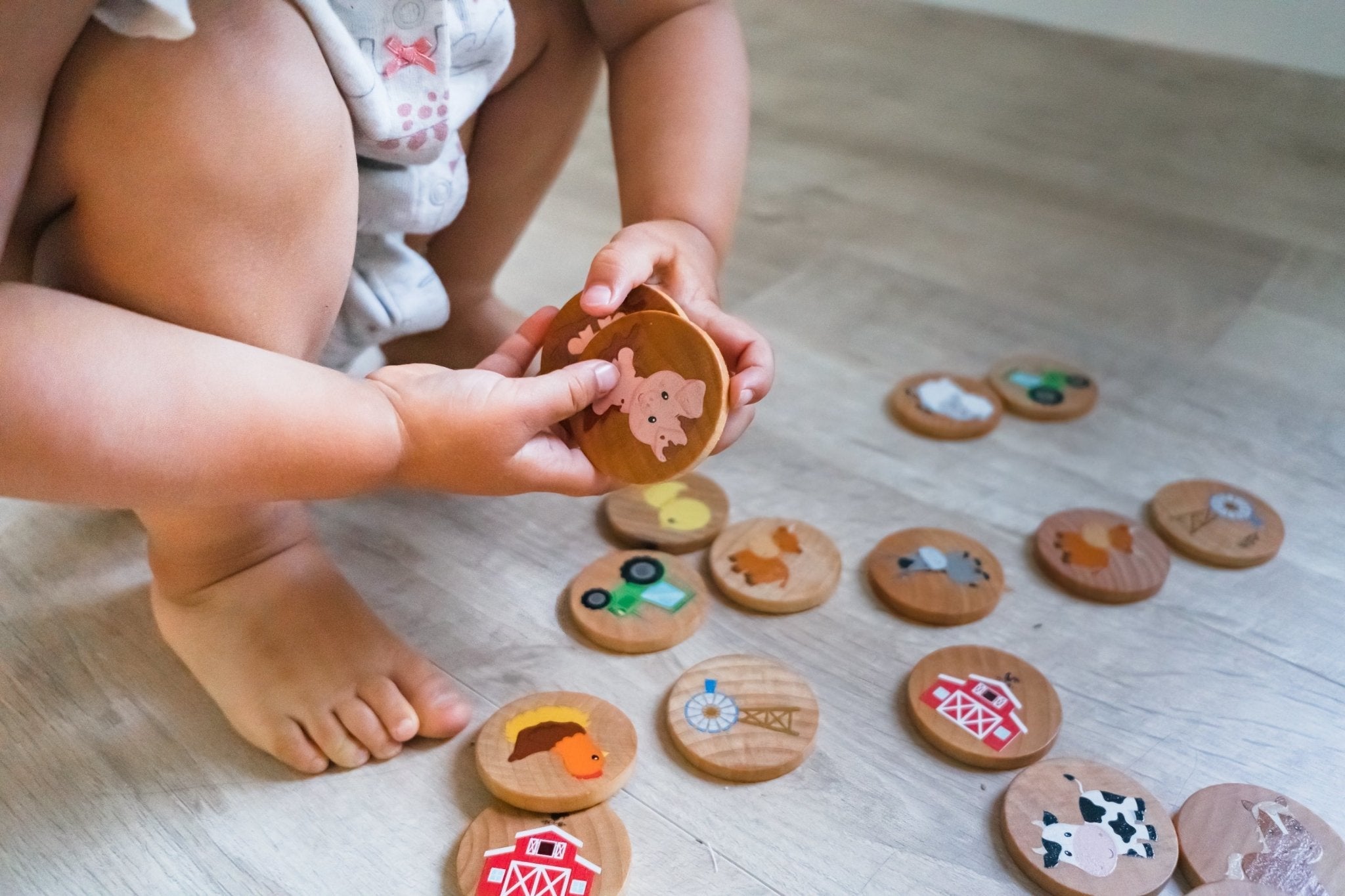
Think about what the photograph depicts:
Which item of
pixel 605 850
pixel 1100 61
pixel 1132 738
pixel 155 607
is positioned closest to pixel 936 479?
pixel 1132 738

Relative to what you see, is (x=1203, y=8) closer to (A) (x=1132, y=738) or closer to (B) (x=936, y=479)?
(B) (x=936, y=479)

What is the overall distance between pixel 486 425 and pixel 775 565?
259 millimetres

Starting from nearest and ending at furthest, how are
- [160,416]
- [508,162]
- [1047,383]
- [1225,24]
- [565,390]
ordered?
[160,416] < [565,390] < [508,162] < [1047,383] < [1225,24]

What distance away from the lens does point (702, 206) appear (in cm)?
82

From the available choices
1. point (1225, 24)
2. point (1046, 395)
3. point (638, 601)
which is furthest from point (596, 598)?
point (1225, 24)

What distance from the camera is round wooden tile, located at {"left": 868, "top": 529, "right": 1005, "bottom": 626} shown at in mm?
771

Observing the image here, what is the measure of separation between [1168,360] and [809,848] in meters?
0.65

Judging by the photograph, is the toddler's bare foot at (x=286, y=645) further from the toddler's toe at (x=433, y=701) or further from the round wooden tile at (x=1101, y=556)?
the round wooden tile at (x=1101, y=556)

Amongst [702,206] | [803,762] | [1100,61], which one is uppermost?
[702,206]

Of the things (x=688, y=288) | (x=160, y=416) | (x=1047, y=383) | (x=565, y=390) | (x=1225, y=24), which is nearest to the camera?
(x=160, y=416)

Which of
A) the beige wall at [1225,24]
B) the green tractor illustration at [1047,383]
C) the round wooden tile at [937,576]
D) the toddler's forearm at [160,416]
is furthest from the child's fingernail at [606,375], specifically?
the beige wall at [1225,24]

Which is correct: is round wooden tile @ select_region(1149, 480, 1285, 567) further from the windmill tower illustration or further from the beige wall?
the beige wall

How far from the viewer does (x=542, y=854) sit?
61 centimetres

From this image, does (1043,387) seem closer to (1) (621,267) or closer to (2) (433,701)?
(1) (621,267)
